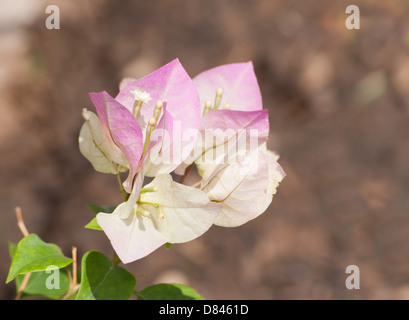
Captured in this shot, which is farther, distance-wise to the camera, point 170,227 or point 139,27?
point 139,27

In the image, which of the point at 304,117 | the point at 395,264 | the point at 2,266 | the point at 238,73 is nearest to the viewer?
the point at 238,73

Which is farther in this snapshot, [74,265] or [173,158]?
[74,265]

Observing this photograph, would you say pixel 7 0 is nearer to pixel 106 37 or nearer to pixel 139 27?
pixel 106 37

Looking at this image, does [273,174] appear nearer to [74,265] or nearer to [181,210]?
[181,210]

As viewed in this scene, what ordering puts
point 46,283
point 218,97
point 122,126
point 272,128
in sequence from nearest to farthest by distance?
1. point 122,126
2. point 218,97
3. point 46,283
4. point 272,128

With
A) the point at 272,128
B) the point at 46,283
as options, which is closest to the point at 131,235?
the point at 46,283

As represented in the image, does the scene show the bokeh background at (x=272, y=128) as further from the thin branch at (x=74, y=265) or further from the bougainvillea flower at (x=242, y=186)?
the bougainvillea flower at (x=242, y=186)

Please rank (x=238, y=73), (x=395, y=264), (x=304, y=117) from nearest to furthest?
(x=238, y=73), (x=395, y=264), (x=304, y=117)

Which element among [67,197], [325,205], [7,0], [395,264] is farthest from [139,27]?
[395,264]
